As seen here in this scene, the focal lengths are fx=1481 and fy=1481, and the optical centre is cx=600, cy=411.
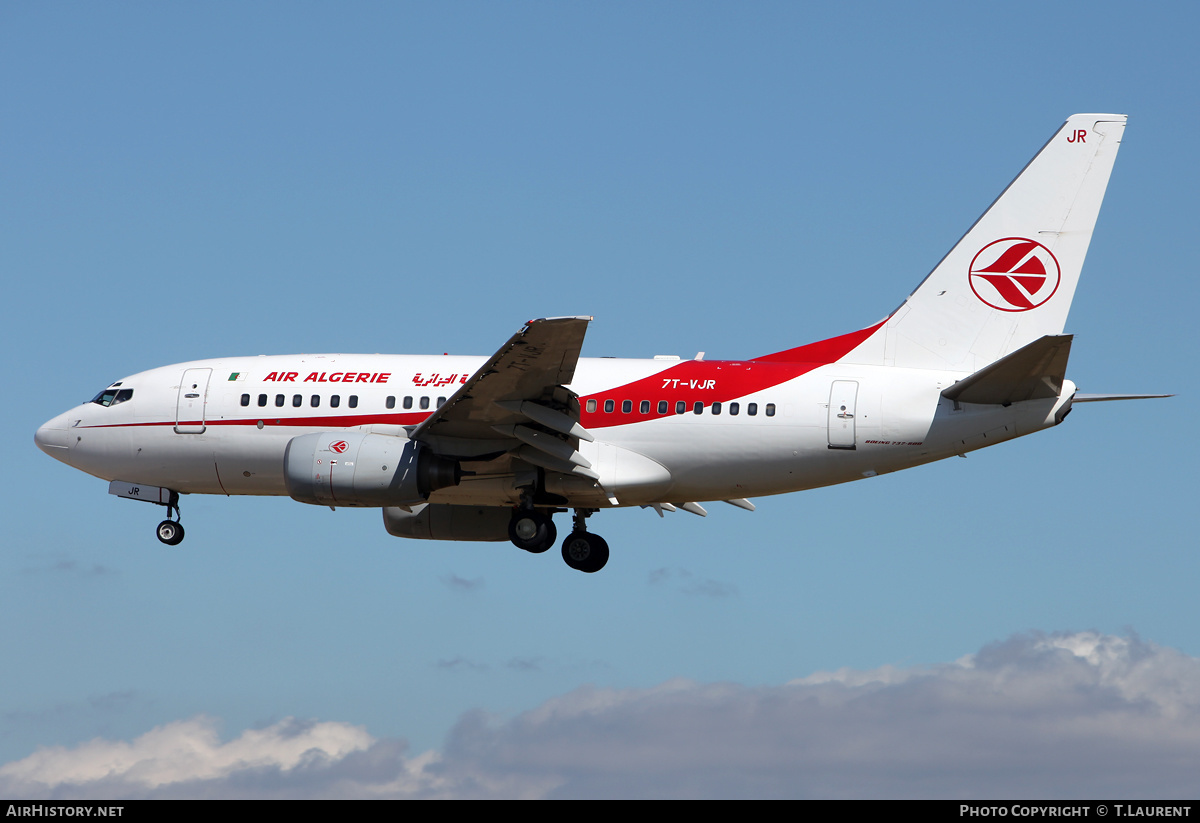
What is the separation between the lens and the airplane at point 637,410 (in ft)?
118

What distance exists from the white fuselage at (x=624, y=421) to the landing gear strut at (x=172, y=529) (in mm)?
709

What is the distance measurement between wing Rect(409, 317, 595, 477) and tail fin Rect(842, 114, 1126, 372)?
756cm

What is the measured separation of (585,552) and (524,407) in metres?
5.87

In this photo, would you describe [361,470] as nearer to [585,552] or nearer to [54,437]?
[585,552]

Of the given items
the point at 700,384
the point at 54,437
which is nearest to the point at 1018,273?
the point at 700,384

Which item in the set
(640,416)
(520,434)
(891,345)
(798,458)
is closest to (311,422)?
(520,434)

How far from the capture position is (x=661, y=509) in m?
41.3

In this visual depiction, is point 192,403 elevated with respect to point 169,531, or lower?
elevated

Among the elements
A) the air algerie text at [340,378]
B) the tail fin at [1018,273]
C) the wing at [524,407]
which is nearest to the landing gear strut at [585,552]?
the wing at [524,407]

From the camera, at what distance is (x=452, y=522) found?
139ft
